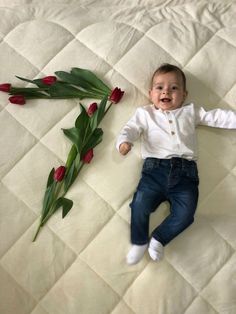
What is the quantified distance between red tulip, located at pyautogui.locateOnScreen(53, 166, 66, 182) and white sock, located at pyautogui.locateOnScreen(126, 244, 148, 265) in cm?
29

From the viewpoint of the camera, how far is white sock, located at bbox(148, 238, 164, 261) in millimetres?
1039

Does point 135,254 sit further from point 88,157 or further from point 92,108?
point 92,108

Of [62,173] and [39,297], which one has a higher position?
[62,173]

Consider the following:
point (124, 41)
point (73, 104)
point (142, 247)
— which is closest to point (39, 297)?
point (142, 247)

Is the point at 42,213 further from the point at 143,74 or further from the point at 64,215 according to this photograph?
the point at 143,74

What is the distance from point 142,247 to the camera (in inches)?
41.5

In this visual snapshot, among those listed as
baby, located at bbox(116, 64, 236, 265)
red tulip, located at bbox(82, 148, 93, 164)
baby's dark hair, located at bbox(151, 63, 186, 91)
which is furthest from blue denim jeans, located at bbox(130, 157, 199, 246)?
baby's dark hair, located at bbox(151, 63, 186, 91)

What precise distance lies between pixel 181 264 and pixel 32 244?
16.5 inches

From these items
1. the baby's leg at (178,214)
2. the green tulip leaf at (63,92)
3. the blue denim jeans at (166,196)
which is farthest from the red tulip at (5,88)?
the baby's leg at (178,214)

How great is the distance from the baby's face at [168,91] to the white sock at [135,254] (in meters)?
0.43

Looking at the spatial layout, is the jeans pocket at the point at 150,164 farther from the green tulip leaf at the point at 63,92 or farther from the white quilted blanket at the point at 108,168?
the green tulip leaf at the point at 63,92

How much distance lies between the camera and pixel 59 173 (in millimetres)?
1114

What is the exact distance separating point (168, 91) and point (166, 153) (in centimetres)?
19

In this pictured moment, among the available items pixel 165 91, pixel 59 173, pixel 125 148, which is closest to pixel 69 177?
pixel 59 173
